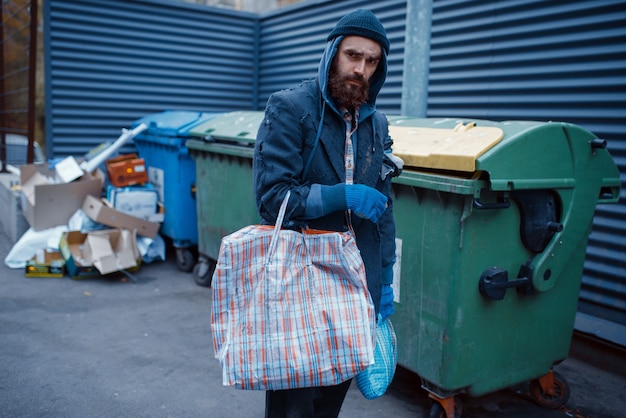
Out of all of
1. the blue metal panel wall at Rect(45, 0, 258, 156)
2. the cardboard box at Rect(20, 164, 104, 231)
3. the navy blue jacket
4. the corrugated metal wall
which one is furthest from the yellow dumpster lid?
the blue metal panel wall at Rect(45, 0, 258, 156)

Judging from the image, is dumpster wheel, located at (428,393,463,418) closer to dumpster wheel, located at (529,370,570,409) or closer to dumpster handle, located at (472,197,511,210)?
dumpster wheel, located at (529,370,570,409)

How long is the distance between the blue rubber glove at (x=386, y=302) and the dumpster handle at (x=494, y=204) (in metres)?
0.70

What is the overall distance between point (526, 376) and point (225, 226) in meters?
2.93

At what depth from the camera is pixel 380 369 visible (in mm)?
2037

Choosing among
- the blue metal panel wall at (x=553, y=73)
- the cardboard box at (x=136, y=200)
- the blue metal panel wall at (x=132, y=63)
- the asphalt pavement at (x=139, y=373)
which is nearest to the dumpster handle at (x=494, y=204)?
the asphalt pavement at (x=139, y=373)

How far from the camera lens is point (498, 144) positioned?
8.55ft

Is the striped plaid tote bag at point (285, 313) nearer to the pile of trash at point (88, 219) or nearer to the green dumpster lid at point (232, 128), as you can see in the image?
the green dumpster lid at point (232, 128)

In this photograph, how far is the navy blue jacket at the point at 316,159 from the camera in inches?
71.2

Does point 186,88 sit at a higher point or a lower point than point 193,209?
higher

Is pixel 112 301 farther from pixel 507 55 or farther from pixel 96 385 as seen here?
pixel 507 55

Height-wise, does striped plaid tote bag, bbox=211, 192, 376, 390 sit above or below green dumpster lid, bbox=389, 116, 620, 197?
below

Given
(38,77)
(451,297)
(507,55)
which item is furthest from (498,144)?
(38,77)

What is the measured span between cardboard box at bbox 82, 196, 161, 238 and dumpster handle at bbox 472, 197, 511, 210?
395cm

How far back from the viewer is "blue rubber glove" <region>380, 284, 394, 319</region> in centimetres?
217
